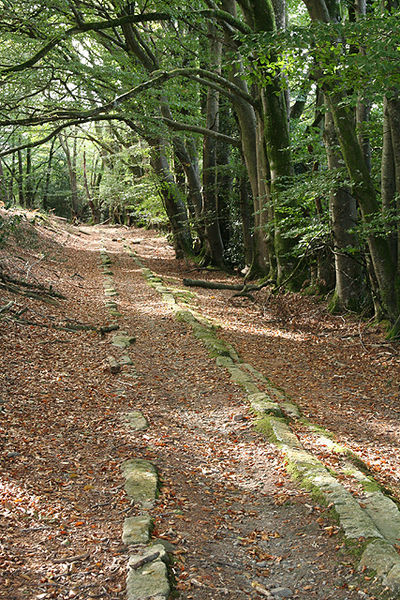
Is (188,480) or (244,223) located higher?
(244,223)

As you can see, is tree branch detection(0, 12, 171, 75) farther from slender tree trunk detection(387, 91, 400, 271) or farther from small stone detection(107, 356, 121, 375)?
small stone detection(107, 356, 121, 375)

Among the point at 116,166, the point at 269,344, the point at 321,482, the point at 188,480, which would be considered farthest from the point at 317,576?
the point at 116,166

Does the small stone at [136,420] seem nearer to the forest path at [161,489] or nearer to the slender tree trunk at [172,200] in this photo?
the forest path at [161,489]

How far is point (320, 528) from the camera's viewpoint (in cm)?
322

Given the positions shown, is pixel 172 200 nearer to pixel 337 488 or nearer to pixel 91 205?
pixel 337 488

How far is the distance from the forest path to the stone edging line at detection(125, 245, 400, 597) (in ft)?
0.34

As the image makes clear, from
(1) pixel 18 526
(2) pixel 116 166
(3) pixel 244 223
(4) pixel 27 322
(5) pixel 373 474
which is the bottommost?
(5) pixel 373 474

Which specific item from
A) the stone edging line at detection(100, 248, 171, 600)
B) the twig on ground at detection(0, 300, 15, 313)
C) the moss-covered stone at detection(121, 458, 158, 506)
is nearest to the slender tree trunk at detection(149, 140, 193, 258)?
the twig on ground at detection(0, 300, 15, 313)

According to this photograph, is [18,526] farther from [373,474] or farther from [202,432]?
[373,474]

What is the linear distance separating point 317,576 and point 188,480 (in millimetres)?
1294

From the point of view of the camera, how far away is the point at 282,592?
2662 millimetres

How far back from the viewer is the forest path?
106 inches

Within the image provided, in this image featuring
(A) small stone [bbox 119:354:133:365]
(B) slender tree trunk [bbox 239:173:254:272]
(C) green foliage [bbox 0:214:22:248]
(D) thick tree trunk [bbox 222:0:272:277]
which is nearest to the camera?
(A) small stone [bbox 119:354:133:365]

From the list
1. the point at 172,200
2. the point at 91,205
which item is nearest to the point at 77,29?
the point at 172,200
